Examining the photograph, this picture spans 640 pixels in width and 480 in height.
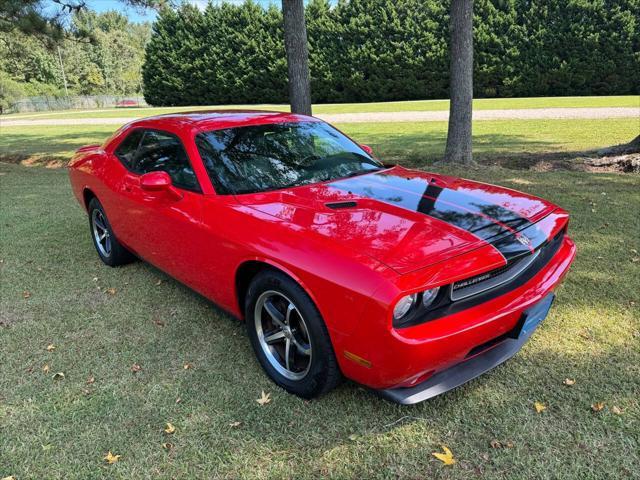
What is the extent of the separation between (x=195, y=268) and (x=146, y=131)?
5.10 ft

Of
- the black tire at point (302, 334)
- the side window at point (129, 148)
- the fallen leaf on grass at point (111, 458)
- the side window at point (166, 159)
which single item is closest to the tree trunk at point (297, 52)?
the side window at point (129, 148)

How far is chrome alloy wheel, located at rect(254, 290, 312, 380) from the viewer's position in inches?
105

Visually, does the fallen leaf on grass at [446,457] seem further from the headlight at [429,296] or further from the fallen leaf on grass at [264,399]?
the fallen leaf on grass at [264,399]

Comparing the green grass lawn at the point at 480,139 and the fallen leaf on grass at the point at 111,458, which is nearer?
the fallen leaf on grass at the point at 111,458

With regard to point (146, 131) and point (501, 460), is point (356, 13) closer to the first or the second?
point (146, 131)

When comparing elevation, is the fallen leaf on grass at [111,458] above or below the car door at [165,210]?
below

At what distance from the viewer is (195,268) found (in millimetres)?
3275

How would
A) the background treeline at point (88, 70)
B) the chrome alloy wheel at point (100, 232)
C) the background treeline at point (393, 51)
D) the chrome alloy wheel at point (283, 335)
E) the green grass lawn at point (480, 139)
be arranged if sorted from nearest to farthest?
1. the chrome alloy wheel at point (283, 335)
2. the chrome alloy wheel at point (100, 232)
3. the green grass lawn at point (480, 139)
4. the background treeline at point (393, 51)
5. the background treeline at point (88, 70)

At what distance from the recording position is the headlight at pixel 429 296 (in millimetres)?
2202

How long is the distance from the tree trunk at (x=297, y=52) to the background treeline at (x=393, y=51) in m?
24.0

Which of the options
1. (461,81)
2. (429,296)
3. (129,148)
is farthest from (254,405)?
(461,81)

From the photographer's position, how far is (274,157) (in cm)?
345

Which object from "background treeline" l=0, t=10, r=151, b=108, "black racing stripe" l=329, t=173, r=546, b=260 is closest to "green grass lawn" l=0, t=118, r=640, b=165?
"black racing stripe" l=329, t=173, r=546, b=260

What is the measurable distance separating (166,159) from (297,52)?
16.9 ft
